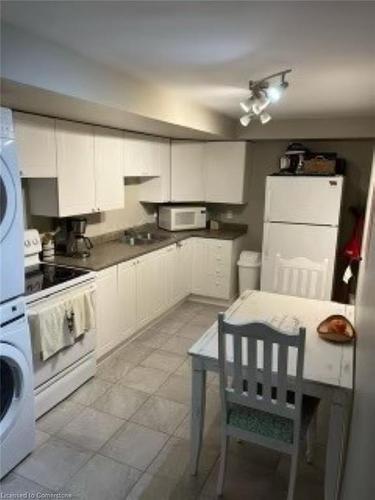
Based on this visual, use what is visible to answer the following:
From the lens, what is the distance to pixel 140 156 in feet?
13.0

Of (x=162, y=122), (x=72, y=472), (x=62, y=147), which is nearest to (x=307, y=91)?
(x=162, y=122)

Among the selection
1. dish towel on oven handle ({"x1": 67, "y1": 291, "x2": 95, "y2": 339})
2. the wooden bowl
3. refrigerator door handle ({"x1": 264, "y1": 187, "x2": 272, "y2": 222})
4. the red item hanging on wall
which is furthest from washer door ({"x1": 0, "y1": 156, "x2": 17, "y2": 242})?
the red item hanging on wall

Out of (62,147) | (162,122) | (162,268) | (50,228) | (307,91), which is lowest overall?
(162,268)

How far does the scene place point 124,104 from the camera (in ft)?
7.99

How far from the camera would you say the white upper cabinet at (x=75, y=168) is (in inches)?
115

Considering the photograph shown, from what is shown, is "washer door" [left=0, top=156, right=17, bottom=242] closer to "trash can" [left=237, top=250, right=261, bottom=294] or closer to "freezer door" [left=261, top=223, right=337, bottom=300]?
"freezer door" [left=261, top=223, right=337, bottom=300]

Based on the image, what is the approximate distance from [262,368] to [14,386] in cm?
136

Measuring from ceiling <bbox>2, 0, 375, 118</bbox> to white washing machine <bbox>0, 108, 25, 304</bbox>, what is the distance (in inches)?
20.1

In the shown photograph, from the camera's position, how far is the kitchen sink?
4.13 m

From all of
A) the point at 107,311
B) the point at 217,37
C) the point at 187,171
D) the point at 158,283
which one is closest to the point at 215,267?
the point at 158,283

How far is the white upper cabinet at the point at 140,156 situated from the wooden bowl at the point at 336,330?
7.89ft

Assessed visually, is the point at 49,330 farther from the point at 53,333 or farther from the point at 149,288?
the point at 149,288

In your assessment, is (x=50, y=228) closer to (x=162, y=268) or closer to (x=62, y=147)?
(x=62, y=147)

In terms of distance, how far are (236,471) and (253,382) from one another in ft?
2.37
